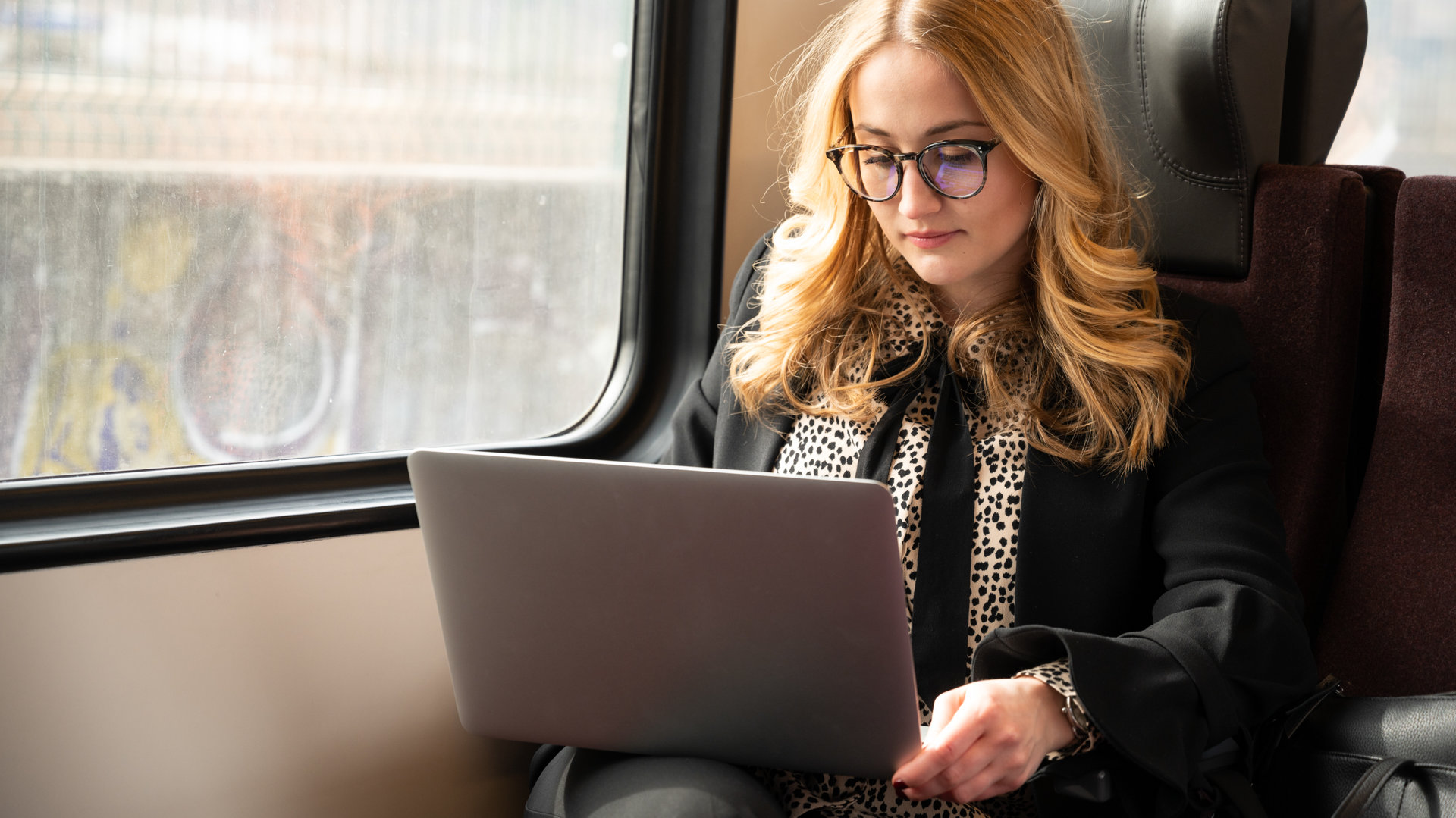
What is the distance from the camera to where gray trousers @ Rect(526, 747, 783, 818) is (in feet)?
3.16

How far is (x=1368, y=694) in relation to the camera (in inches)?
48.6

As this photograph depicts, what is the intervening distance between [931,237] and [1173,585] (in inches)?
17.4

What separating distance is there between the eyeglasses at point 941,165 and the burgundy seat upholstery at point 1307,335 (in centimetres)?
37

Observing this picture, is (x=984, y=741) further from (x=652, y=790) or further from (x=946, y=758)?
(x=652, y=790)

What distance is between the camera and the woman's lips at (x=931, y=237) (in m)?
1.22

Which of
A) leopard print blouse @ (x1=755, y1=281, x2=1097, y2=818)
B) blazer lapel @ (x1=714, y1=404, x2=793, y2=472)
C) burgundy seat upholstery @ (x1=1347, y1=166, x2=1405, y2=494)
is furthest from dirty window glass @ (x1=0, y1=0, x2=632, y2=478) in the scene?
burgundy seat upholstery @ (x1=1347, y1=166, x2=1405, y2=494)

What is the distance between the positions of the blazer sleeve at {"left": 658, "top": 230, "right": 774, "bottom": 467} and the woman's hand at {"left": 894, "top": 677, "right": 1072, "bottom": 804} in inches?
22.7

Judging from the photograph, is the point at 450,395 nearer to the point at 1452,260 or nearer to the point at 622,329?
the point at 622,329

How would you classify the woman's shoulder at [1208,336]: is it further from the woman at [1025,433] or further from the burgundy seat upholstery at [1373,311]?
the burgundy seat upholstery at [1373,311]

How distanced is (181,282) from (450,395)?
1.29 ft

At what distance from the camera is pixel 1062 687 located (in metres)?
0.97

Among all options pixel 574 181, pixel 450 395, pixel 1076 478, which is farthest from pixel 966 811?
pixel 574 181

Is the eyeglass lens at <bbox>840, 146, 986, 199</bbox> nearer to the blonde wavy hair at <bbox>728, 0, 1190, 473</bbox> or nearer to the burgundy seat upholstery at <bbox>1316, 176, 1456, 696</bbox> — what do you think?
the blonde wavy hair at <bbox>728, 0, 1190, 473</bbox>

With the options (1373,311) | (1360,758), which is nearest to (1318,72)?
(1373,311)
